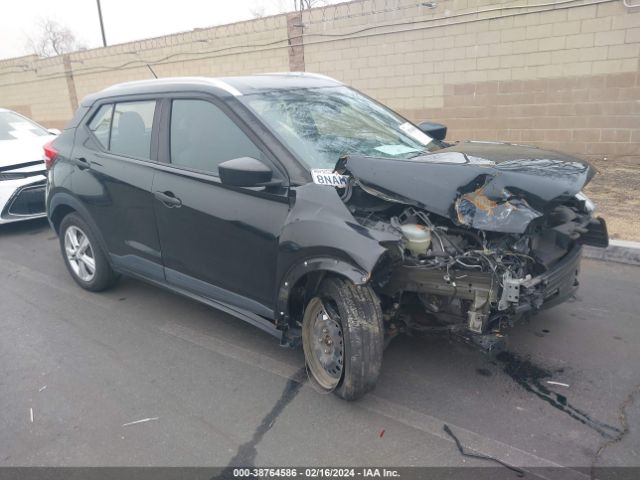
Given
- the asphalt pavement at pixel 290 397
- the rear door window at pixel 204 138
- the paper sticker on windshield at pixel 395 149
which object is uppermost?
the rear door window at pixel 204 138

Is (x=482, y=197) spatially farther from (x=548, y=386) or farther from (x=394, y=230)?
(x=548, y=386)

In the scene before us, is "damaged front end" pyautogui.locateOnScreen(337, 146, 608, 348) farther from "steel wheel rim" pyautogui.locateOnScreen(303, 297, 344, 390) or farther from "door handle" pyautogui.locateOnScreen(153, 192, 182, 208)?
"door handle" pyautogui.locateOnScreen(153, 192, 182, 208)

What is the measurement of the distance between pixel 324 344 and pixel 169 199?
1.57m

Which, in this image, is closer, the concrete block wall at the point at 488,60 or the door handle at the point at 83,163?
the door handle at the point at 83,163

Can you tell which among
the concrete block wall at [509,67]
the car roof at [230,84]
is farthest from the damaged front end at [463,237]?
the concrete block wall at [509,67]

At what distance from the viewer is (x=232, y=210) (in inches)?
141

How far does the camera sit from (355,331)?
3.01 metres

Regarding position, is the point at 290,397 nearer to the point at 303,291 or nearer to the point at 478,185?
the point at 303,291

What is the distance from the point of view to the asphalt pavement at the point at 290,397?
2.87m

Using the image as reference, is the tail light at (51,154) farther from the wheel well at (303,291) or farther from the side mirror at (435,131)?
the side mirror at (435,131)

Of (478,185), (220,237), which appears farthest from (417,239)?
(220,237)

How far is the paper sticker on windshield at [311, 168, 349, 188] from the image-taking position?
3.23 m

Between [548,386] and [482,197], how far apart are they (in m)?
1.29

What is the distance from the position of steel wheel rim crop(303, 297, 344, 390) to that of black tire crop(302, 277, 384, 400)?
0.5 inches
